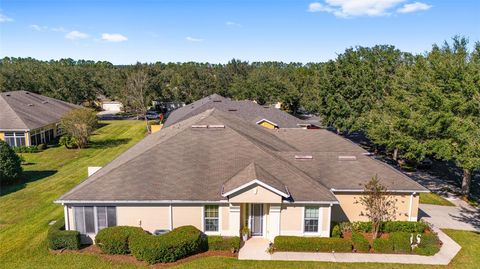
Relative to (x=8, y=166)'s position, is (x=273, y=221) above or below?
below

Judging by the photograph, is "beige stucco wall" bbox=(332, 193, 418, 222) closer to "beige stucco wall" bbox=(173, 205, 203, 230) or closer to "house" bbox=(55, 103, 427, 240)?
"house" bbox=(55, 103, 427, 240)

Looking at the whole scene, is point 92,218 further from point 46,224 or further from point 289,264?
point 289,264

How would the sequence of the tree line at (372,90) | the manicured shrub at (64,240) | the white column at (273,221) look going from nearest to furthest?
the manicured shrub at (64,240) → the white column at (273,221) → the tree line at (372,90)

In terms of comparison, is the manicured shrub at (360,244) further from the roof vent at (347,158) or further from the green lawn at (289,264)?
the roof vent at (347,158)

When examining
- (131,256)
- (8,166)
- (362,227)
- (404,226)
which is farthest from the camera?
(8,166)

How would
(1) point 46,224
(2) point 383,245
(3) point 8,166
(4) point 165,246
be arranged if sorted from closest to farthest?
(4) point 165,246 < (2) point 383,245 < (1) point 46,224 < (3) point 8,166

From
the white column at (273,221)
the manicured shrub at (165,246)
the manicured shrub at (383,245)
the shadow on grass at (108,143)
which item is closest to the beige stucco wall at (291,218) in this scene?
the white column at (273,221)

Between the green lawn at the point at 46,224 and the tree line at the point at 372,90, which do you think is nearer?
the green lawn at the point at 46,224

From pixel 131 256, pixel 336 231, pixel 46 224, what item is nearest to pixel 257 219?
pixel 336 231
